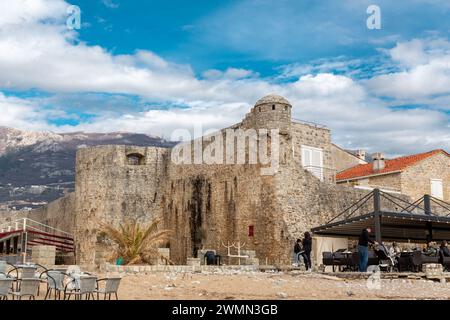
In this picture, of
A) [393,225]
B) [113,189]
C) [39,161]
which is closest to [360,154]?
[113,189]

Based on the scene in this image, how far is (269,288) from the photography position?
13.2 m

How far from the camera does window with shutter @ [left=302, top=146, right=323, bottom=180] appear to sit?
33.1m

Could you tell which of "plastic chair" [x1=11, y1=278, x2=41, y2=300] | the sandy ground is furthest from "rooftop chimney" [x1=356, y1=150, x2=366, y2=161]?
"plastic chair" [x1=11, y1=278, x2=41, y2=300]

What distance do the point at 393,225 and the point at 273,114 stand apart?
7.58 meters

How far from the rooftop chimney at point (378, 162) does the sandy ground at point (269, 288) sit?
62.9 ft

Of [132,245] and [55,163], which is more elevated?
[55,163]

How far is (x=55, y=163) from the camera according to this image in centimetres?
11238

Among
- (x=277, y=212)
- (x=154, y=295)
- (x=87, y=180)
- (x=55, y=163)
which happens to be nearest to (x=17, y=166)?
(x=55, y=163)

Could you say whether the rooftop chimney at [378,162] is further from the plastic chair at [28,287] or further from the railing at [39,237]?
the plastic chair at [28,287]

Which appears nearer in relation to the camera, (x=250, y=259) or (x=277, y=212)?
(x=250, y=259)

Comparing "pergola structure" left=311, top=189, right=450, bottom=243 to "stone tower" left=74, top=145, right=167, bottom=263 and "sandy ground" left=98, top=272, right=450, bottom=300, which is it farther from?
"stone tower" left=74, top=145, right=167, bottom=263

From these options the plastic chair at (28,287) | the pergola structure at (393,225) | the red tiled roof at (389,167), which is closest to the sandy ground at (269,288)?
the plastic chair at (28,287)

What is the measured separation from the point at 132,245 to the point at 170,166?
997cm
